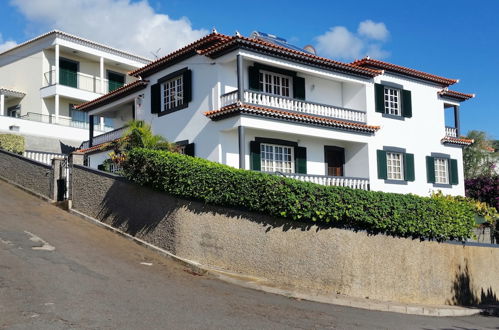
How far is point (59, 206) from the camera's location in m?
19.1

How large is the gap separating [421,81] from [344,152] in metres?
5.97

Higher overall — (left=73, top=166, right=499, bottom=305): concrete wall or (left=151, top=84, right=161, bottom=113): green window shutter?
(left=151, top=84, right=161, bottom=113): green window shutter

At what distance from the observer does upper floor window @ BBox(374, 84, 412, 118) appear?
24.9 m

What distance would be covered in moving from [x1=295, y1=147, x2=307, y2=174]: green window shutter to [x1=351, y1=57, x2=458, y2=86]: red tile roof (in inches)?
210

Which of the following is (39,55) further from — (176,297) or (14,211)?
(176,297)

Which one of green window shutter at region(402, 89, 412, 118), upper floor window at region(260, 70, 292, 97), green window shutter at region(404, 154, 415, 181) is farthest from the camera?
green window shutter at region(402, 89, 412, 118)

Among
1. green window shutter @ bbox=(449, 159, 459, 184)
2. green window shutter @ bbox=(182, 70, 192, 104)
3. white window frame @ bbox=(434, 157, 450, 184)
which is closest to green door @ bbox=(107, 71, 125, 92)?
green window shutter @ bbox=(182, 70, 192, 104)

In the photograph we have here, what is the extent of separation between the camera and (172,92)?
23.4 meters

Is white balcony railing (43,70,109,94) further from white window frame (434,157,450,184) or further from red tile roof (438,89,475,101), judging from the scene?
white window frame (434,157,450,184)

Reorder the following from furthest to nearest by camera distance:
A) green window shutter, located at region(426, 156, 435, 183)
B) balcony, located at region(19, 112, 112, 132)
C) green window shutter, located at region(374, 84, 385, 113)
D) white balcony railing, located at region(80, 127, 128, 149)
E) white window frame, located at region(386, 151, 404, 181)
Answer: balcony, located at region(19, 112, 112, 132)
white balcony railing, located at region(80, 127, 128, 149)
green window shutter, located at region(426, 156, 435, 183)
white window frame, located at region(386, 151, 404, 181)
green window shutter, located at region(374, 84, 385, 113)

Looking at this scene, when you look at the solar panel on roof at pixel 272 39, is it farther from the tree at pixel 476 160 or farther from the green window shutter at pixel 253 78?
the tree at pixel 476 160

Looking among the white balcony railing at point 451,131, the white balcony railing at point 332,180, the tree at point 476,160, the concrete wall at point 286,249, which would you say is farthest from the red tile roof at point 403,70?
the tree at point 476,160

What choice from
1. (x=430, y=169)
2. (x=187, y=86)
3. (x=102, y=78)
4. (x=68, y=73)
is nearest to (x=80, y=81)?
(x=68, y=73)

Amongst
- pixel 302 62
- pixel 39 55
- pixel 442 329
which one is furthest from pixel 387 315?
pixel 39 55
